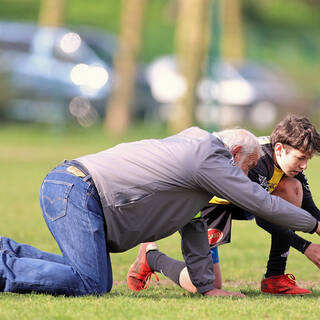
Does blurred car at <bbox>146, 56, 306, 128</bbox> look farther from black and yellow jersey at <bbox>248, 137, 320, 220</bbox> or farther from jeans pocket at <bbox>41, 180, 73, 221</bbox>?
jeans pocket at <bbox>41, 180, 73, 221</bbox>

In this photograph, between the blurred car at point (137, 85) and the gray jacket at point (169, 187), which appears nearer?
the gray jacket at point (169, 187)

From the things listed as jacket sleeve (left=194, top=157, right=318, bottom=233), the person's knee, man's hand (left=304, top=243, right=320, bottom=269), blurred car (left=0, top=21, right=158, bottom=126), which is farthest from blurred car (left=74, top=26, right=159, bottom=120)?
jacket sleeve (left=194, top=157, right=318, bottom=233)

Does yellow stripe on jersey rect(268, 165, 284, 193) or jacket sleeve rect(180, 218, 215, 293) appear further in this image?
yellow stripe on jersey rect(268, 165, 284, 193)

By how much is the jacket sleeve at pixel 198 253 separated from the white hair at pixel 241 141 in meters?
0.58

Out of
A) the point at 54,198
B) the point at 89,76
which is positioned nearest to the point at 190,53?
the point at 89,76

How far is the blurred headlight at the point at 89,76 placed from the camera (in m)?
21.4

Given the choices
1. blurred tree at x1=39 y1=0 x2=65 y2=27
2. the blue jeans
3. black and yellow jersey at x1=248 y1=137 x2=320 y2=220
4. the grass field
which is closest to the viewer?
the grass field

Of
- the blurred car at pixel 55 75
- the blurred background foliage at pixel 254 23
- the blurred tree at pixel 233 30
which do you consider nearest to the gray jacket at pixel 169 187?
the blurred car at pixel 55 75

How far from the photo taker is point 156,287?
21.4 ft

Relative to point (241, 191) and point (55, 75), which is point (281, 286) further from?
point (55, 75)

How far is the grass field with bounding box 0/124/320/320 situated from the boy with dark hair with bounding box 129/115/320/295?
0.18m

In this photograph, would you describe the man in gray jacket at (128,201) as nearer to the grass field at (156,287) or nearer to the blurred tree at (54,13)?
the grass field at (156,287)

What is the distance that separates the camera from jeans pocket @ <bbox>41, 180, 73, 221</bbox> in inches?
216

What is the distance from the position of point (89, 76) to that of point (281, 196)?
15873mm
